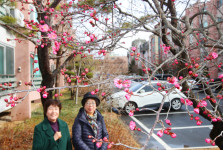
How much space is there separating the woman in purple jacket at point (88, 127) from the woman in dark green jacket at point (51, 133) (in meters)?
0.14

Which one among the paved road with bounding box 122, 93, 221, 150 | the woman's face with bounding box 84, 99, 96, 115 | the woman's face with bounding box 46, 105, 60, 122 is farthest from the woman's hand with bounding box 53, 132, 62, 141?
the paved road with bounding box 122, 93, 221, 150

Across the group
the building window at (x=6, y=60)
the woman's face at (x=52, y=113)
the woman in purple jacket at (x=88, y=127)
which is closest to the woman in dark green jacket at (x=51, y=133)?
the woman's face at (x=52, y=113)

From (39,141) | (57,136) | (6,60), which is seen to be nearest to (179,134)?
(57,136)

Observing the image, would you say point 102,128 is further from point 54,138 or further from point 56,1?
point 56,1

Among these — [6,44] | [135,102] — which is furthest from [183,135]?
[6,44]

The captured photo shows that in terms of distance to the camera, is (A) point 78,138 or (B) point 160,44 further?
(B) point 160,44

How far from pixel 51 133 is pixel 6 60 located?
548cm

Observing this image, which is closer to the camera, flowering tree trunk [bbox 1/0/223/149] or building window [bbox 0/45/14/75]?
flowering tree trunk [bbox 1/0/223/149]

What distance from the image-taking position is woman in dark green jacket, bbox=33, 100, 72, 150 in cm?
204

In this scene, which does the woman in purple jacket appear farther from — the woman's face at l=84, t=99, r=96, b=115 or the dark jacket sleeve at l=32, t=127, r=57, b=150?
the dark jacket sleeve at l=32, t=127, r=57, b=150

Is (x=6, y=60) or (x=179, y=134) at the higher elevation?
(x=6, y=60)

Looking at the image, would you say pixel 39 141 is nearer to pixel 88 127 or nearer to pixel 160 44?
pixel 88 127

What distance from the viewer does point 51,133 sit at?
208cm

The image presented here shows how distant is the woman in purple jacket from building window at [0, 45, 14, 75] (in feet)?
16.5
